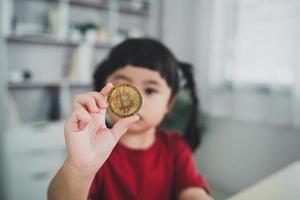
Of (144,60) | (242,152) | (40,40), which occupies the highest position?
(40,40)

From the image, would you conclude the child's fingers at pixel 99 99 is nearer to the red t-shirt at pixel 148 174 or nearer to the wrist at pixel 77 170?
the wrist at pixel 77 170

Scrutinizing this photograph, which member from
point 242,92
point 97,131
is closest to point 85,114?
point 97,131

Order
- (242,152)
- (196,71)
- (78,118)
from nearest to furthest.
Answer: (78,118) < (242,152) < (196,71)

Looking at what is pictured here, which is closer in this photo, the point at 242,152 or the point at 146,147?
the point at 146,147

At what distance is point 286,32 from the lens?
90.4 inches

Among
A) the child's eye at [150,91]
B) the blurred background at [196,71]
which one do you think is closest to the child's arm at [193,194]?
the child's eye at [150,91]

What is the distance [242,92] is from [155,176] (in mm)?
1831

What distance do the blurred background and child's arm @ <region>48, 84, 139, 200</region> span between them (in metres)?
1.20

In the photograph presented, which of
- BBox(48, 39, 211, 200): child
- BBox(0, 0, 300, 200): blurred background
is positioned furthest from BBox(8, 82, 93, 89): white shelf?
BBox(48, 39, 211, 200): child

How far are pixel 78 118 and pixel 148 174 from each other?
43cm

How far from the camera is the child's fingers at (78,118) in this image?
58 centimetres

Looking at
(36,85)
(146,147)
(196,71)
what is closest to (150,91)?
(146,147)

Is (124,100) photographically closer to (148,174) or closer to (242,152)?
(148,174)

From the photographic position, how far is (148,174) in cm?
95
